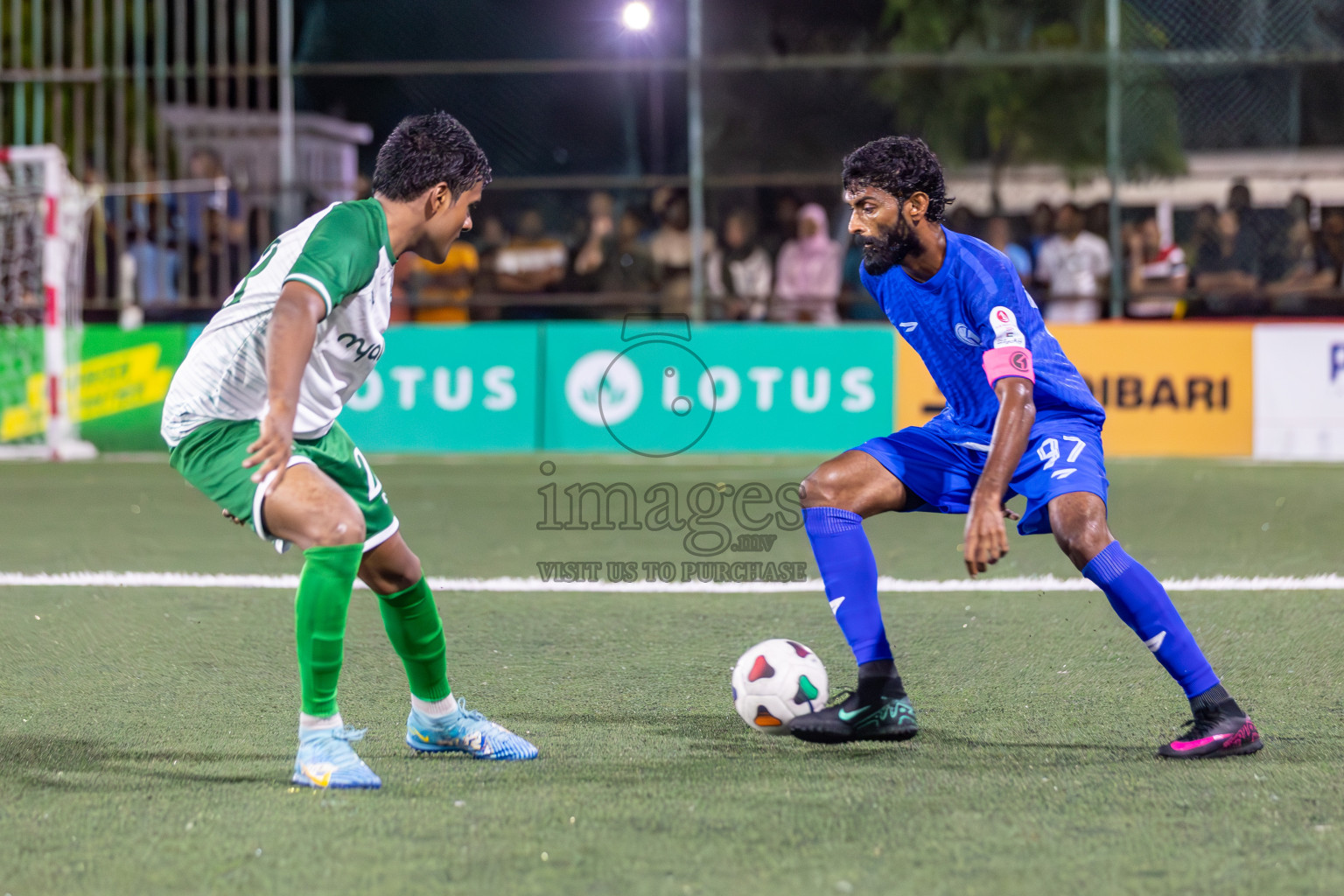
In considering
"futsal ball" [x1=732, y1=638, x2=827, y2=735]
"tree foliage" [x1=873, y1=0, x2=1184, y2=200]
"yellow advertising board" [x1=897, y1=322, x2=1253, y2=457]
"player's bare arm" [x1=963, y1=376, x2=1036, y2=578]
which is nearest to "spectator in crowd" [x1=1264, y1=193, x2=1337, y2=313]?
"yellow advertising board" [x1=897, y1=322, x2=1253, y2=457]

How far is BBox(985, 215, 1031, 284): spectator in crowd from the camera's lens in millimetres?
13234

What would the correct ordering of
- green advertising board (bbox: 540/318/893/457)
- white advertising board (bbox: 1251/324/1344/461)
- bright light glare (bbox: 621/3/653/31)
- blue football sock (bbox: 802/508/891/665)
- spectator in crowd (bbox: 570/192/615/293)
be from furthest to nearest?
bright light glare (bbox: 621/3/653/31) < spectator in crowd (bbox: 570/192/615/293) < green advertising board (bbox: 540/318/893/457) < white advertising board (bbox: 1251/324/1344/461) < blue football sock (bbox: 802/508/891/665)

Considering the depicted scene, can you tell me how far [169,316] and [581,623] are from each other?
9.32 metres

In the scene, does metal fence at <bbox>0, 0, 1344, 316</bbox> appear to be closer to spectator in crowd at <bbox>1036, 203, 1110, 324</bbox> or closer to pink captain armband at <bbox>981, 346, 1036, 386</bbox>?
spectator in crowd at <bbox>1036, 203, 1110, 324</bbox>

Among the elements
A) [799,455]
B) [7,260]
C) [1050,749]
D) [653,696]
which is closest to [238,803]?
[653,696]

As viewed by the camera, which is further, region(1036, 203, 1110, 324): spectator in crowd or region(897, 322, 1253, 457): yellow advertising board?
region(1036, 203, 1110, 324): spectator in crowd

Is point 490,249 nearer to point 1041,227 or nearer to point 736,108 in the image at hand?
point 736,108

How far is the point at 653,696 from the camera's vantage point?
4.82 m

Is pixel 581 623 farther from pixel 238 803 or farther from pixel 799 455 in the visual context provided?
pixel 799 455

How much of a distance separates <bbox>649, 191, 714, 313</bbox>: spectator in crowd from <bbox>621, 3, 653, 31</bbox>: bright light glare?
196 centimetres

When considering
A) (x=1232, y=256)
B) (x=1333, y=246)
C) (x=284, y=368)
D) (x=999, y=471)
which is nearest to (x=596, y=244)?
(x=1232, y=256)

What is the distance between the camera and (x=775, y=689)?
4.34 m

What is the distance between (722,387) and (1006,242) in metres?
2.92

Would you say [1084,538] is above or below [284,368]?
below
